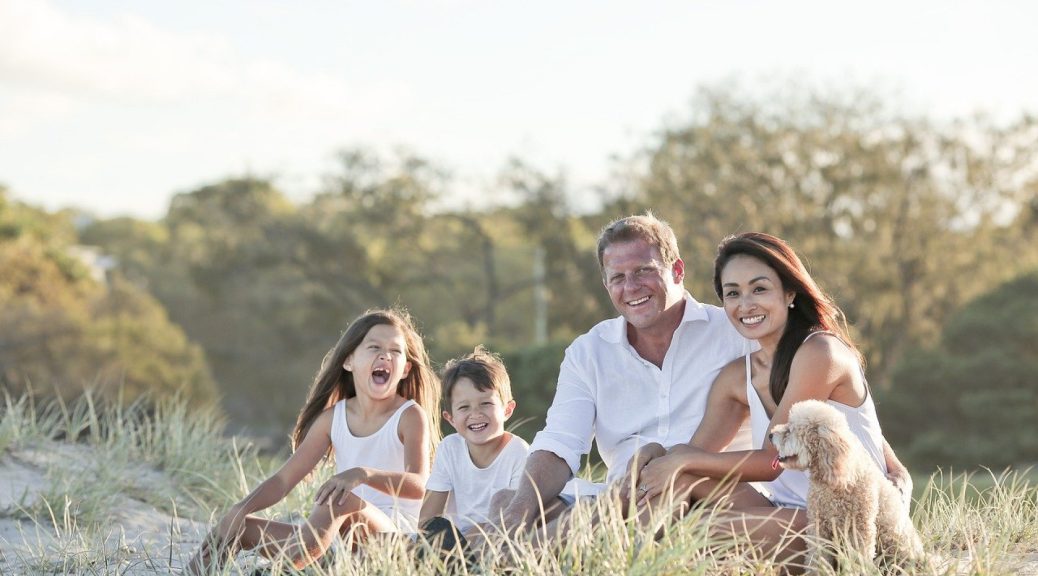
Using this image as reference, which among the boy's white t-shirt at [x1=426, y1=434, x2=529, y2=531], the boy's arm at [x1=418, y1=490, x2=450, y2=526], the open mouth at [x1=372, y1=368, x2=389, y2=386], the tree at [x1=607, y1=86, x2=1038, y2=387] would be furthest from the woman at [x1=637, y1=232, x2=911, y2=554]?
the tree at [x1=607, y1=86, x2=1038, y2=387]

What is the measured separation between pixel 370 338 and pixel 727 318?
178cm

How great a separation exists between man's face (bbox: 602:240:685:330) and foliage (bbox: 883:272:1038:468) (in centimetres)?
1752

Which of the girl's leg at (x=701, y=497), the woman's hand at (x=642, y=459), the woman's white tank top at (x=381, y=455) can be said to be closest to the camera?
the girl's leg at (x=701, y=497)

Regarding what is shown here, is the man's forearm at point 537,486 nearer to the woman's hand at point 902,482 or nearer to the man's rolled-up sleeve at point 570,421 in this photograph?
the man's rolled-up sleeve at point 570,421

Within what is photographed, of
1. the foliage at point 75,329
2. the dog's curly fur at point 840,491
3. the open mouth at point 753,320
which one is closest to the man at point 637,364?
the open mouth at point 753,320

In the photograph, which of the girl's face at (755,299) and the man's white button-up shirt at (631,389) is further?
the man's white button-up shirt at (631,389)

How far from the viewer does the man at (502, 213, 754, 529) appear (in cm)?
494

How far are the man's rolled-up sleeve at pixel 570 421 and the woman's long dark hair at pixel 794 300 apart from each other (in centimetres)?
77

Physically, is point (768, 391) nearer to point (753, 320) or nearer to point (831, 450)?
point (753, 320)

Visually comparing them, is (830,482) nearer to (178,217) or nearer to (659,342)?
(659,342)

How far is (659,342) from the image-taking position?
5.04m

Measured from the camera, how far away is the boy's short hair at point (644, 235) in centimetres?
501

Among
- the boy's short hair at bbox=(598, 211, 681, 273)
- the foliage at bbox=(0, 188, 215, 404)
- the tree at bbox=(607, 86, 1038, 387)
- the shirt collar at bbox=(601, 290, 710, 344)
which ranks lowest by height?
the foliage at bbox=(0, 188, 215, 404)

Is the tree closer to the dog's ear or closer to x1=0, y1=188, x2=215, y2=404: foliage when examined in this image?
x1=0, y1=188, x2=215, y2=404: foliage
